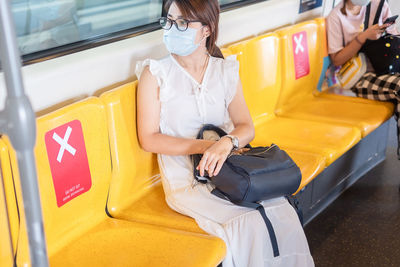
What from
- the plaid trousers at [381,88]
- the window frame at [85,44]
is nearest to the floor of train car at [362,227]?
the plaid trousers at [381,88]

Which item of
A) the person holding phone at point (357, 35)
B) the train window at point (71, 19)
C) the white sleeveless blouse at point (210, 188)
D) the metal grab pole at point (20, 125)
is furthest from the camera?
the person holding phone at point (357, 35)

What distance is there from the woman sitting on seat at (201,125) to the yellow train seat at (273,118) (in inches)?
24.8

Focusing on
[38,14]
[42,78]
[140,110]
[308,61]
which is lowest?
[308,61]

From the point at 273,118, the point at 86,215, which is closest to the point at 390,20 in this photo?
the point at 273,118

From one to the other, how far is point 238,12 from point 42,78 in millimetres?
1799

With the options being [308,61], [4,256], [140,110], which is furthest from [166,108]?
[308,61]

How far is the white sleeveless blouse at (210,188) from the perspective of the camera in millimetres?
2361

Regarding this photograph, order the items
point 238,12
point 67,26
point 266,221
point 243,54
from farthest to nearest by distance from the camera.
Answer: point 238,12
point 243,54
point 67,26
point 266,221

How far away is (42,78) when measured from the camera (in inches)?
95.3

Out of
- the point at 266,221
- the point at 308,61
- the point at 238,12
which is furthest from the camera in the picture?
the point at 308,61

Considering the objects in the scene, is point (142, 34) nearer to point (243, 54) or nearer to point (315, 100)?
point (243, 54)

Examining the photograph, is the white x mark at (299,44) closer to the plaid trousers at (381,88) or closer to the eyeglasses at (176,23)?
the plaid trousers at (381,88)

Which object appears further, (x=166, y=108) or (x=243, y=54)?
(x=243, y=54)

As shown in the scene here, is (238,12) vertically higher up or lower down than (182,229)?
higher up
